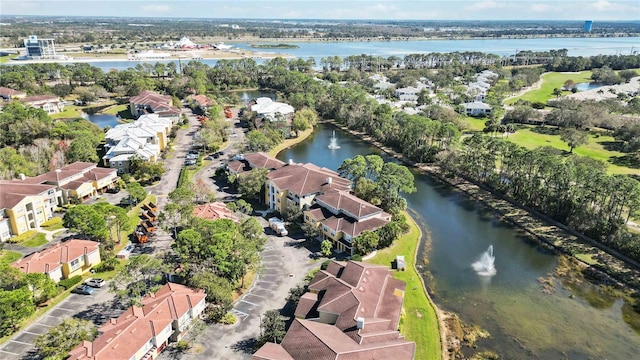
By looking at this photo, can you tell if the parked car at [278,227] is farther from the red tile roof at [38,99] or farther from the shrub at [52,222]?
the red tile roof at [38,99]

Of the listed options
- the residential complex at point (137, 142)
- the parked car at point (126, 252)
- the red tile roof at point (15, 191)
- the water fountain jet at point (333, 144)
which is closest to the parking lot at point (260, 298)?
the parked car at point (126, 252)

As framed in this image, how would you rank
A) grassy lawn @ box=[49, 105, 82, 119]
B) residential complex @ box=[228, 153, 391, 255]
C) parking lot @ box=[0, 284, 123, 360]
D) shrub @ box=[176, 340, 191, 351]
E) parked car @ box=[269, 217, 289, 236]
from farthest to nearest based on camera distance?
grassy lawn @ box=[49, 105, 82, 119] → parked car @ box=[269, 217, 289, 236] → residential complex @ box=[228, 153, 391, 255] → shrub @ box=[176, 340, 191, 351] → parking lot @ box=[0, 284, 123, 360]

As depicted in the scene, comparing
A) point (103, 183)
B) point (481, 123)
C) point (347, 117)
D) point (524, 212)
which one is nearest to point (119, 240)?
point (103, 183)

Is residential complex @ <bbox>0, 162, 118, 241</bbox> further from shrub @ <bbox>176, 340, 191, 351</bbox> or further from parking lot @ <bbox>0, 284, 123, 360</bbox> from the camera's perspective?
shrub @ <bbox>176, 340, 191, 351</bbox>

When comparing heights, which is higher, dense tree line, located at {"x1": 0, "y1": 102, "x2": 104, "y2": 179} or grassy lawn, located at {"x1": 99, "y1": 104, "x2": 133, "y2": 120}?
dense tree line, located at {"x1": 0, "y1": 102, "x2": 104, "y2": 179}

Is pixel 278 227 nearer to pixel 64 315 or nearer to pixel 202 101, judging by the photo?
pixel 64 315

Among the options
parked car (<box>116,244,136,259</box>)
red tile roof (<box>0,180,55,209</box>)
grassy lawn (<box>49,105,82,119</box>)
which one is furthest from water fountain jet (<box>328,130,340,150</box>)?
grassy lawn (<box>49,105,82,119</box>)

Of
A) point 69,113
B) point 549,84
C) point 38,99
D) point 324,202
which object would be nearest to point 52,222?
point 324,202
